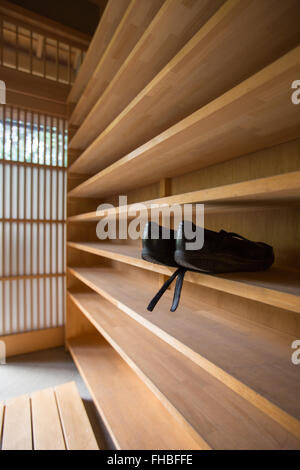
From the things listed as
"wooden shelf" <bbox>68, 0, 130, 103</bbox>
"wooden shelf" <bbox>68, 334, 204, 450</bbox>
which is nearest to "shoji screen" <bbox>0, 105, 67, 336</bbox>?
"wooden shelf" <bbox>68, 0, 130, 103</bbox>

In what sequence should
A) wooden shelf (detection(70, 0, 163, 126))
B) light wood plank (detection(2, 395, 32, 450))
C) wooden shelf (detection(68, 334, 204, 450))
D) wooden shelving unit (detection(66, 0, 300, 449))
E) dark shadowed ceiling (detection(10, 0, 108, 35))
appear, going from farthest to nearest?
dark shadowed ceiling (detection(10, 0, 108, 35))
light wood plank (detection(2, 395, 32, 450))
wooden shelf (detection(68, 334, 204, 450))
wooden shelf (detection(70, 0, 163, 126))
wooden shelving unit (detection(66, 0, 300, 449))

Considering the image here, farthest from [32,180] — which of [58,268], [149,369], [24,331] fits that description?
[149,369]

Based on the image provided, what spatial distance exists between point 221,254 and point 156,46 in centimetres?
98

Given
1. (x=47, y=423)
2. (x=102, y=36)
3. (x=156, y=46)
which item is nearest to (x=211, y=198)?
(x=156, y=46)

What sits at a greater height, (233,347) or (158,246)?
(158,246)

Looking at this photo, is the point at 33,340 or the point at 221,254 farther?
the point at 33,340

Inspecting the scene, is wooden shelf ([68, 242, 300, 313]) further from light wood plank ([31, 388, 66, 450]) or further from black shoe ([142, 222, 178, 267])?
light wood plank ([31, 388, 66, 450])

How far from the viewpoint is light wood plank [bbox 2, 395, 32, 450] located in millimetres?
1497

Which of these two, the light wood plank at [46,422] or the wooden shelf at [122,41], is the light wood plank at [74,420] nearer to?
the light wood plank at [46,422]

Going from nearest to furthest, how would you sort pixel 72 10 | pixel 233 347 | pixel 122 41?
pixel 233 347, pixel 122 41, pixel 72 10

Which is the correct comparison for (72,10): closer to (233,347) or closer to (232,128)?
(232,128)

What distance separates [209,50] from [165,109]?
0.48 metres

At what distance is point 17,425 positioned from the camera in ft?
5.39

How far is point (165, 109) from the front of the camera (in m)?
1.33
